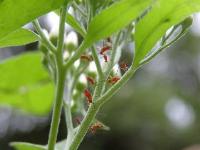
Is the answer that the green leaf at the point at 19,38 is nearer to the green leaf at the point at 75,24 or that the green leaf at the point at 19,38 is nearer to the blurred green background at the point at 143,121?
the green leaf at the point at 75,24

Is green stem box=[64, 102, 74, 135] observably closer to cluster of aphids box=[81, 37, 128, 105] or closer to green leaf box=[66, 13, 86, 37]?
cluster of aphids box=[81, 37, 128, 105]

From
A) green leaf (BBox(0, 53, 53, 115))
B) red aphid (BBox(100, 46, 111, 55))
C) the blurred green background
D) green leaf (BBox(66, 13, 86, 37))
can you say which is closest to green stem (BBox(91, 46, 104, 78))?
green leaf (BBox(66, 13, 86, 37))

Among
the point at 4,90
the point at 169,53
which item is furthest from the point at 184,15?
the point at 169,53

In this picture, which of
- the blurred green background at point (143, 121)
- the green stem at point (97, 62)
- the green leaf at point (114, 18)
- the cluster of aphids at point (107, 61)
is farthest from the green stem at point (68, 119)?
the blurred green background at point (143, 121)

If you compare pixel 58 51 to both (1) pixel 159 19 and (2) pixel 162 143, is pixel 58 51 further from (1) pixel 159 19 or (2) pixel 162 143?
(2) pixel 162 143

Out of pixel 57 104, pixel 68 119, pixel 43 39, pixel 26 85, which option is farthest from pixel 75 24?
pixel 26 85
